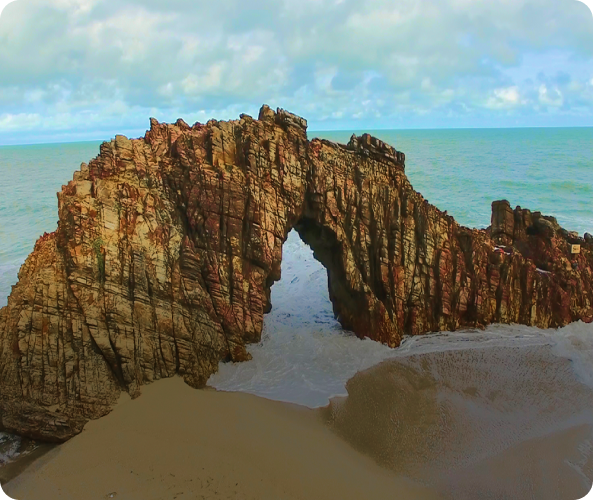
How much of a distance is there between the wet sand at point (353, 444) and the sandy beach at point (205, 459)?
1.1 inches

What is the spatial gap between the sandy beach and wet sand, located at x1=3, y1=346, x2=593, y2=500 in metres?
0.03

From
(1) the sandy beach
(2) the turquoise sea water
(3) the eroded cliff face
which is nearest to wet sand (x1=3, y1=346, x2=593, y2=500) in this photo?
(1) the sandy beach

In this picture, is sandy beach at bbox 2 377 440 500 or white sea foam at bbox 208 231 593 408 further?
white sea foam at bbox 208 231 593 408

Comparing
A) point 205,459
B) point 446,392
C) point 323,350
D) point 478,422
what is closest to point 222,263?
point 323,350

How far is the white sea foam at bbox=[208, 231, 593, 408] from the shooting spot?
41.3ft

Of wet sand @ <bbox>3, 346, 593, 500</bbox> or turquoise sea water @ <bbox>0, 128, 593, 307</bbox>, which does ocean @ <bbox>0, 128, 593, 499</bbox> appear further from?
turquoise sea water @ <bbox>0, 128, 593, 307</bbox>

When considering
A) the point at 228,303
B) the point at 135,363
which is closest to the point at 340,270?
the point at 228,303

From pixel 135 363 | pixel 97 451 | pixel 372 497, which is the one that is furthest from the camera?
pixel 135 363

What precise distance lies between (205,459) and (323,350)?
5717mm

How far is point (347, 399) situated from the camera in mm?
12172

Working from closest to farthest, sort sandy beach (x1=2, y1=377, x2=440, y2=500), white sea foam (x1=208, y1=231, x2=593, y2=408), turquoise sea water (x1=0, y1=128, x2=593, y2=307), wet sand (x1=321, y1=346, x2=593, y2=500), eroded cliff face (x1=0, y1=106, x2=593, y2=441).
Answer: sandy beach (x1=2, y1=377, x2=440, y2=500), wet sand (x1=321, y1=346, x2=593, y2=500), eroded cliff face (x1=0, y1=106, x2=593, y2=441), white sea foam (x1=208, y1=231, x2=593, y2=408), turquoise sea water (x1=0, y1=128, x2=593, y2=307)

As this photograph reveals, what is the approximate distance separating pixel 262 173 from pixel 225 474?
8.38m

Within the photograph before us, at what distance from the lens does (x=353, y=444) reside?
1062 cm

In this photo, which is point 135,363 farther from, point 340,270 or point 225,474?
point 340,270
